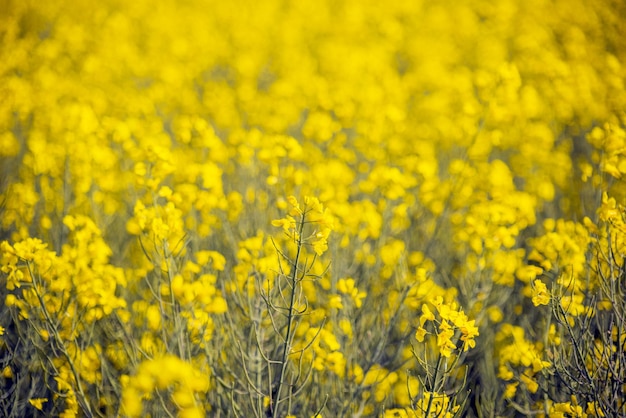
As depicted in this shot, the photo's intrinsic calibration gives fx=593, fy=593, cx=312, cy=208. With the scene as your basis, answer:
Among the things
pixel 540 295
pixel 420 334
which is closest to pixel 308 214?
pixel 420 334

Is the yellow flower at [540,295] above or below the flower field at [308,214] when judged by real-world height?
above

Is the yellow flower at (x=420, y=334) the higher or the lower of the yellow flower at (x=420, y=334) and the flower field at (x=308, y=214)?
the higher

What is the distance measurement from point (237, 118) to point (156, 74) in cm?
131

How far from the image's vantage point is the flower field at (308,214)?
251 cm

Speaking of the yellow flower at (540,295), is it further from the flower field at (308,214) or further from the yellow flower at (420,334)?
the yellow flower at (420,334)

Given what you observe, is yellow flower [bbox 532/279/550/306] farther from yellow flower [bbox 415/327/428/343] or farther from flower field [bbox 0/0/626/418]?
yellow flower [bbox 415/327/428/343]

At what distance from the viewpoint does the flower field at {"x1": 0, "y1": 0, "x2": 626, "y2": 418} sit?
8.24ft

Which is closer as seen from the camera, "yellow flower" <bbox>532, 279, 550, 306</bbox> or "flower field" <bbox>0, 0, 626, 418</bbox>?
"yellow flower" <bbox>532, 279, 550, 306</bbox>

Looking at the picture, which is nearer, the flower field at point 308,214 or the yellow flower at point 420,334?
the yellow flower at point 420,334

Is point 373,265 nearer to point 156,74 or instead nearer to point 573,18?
point 156,74

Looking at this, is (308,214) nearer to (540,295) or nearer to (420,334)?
(420,334)

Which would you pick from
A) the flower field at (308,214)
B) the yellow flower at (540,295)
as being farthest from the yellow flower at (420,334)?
the yellow flower at (540,295)

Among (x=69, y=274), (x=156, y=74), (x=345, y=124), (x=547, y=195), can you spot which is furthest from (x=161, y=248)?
(x=156, y=74)

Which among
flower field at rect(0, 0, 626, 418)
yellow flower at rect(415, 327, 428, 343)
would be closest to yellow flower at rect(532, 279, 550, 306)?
flower field at rect(0, 0, 626, 418)
